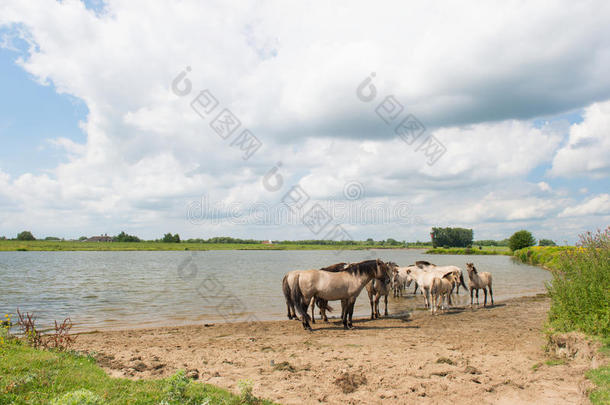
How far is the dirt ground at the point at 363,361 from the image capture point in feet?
19.1

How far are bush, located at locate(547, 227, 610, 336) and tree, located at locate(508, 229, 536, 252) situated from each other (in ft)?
261

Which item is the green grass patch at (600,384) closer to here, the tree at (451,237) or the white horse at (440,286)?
the white horse at (440,286)

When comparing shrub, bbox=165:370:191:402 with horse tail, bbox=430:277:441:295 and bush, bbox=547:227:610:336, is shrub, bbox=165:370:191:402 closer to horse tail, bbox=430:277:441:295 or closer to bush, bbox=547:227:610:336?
bush, bbox=547:227:610:336

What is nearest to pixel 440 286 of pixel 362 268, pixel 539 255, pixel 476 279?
pixel 476 279

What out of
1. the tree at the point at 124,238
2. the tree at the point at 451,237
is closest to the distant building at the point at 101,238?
the tree at the point at 124,238

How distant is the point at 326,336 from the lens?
35.0ft

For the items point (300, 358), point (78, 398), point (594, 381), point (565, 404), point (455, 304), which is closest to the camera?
point (78, 398)

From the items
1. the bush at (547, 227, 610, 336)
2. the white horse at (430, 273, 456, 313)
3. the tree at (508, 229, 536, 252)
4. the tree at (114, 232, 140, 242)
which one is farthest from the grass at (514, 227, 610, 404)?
the tree at (114, 232, 140, 242)

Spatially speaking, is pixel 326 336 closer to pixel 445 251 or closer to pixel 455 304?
pixel 455 304

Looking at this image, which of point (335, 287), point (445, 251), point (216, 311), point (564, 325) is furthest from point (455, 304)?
point (445, 251)

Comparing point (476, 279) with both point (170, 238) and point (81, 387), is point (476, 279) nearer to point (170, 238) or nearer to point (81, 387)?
point (81, 387)

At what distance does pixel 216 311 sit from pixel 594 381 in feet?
45.3

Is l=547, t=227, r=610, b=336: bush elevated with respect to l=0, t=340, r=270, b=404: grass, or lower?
elevated

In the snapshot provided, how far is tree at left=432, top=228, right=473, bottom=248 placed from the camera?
→ 117 metres
